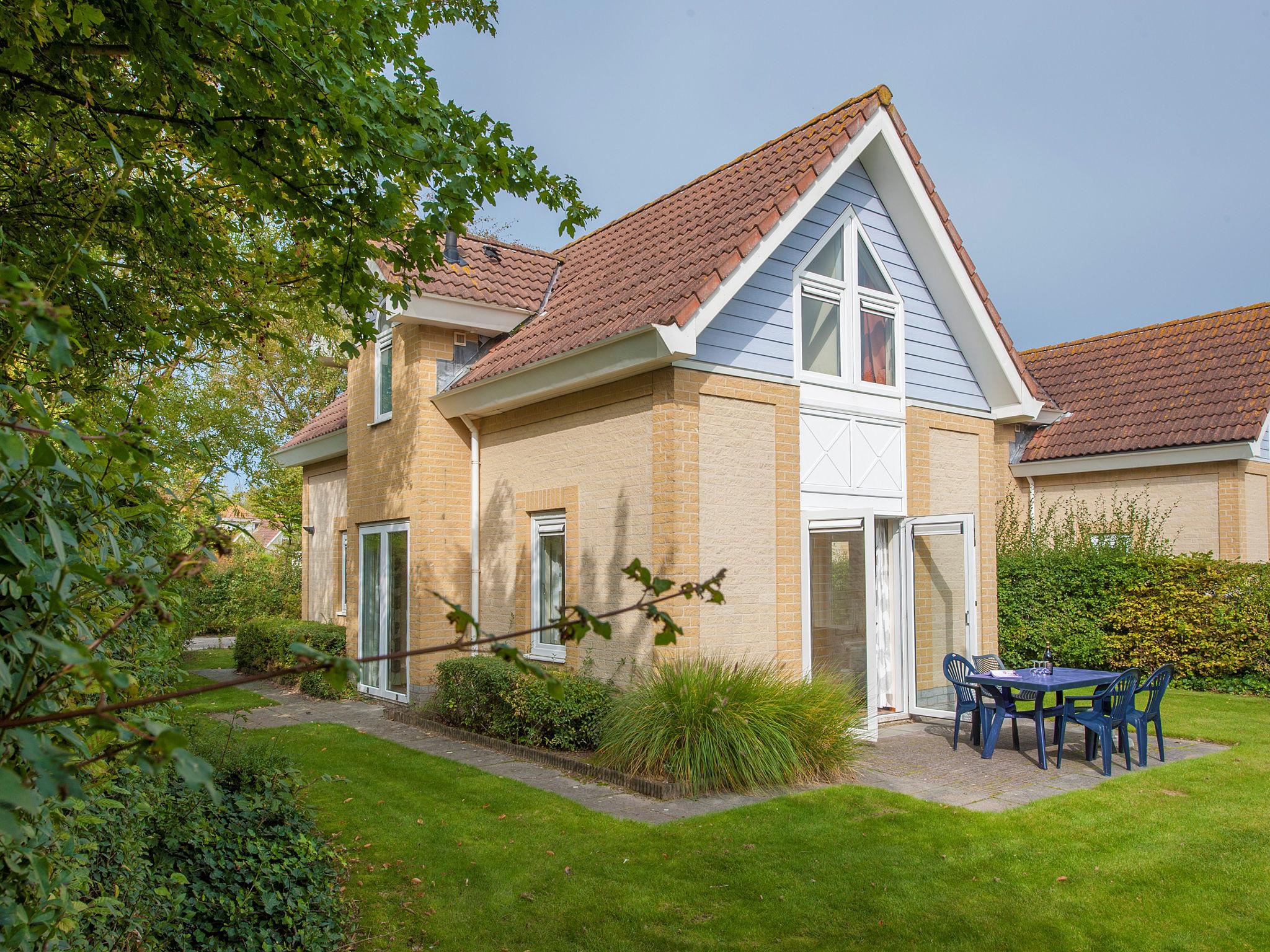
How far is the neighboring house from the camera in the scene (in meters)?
2.99

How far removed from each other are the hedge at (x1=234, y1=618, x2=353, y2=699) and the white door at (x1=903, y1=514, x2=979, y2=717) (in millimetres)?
8269

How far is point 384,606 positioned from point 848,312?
7.98 meters

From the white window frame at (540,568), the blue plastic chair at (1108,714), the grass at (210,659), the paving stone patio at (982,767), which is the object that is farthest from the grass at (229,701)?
the blue plastic chair at (1108,714)

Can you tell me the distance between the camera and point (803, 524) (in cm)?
1049

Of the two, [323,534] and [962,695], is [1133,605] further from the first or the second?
[323,534]

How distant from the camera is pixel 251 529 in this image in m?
28.4

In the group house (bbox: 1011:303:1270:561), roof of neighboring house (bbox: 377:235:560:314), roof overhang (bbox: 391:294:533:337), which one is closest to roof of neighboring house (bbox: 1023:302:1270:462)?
house (bbox: 1011:303:1270:561)

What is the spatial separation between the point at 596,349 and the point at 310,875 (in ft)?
20.2

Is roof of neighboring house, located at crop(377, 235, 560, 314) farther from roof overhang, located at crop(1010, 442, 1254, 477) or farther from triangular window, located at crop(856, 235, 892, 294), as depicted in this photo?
roof overhang, located at crop(1010, 442, 1254, 477)

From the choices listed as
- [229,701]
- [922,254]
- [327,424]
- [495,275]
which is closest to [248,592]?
[327,424]

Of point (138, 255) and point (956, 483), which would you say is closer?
point (138, 255)

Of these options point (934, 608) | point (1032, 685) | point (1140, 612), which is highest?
point (934, 608)

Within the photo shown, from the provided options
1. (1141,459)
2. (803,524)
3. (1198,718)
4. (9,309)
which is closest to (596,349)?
(803,524)

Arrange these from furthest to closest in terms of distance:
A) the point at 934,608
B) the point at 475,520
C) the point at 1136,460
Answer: the point at 1136,460 → the point at 475,520 → the point at 934,608
